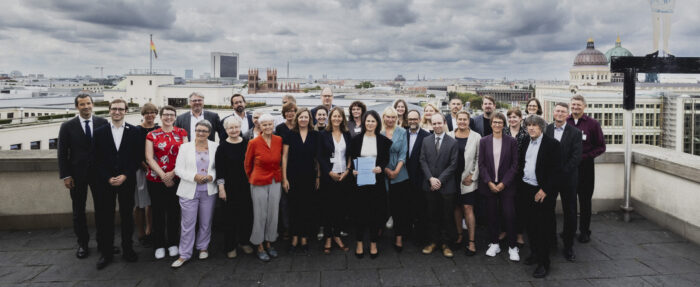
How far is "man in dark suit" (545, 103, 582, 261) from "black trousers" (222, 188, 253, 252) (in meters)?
3.41

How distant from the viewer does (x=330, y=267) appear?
4.33 metres

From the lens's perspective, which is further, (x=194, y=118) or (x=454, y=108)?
(x=454, y=108)

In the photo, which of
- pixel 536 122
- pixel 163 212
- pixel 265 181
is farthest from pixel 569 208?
pixel 163 212

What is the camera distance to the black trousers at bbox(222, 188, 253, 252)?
4.62 meters

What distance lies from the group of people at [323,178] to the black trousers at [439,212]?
0.05 ft

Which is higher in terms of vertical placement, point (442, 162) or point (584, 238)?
point (442, 162)

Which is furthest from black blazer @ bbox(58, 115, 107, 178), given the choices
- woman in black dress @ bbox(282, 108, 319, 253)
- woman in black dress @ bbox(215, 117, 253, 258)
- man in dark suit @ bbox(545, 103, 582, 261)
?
man in dark suit @ bbox(545, 103, 582, 261)

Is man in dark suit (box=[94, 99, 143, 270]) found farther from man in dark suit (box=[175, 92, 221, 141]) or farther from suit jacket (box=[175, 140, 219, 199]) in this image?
man in dark suit (box=[175, 92, 221, 141])

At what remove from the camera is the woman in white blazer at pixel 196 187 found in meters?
4.41

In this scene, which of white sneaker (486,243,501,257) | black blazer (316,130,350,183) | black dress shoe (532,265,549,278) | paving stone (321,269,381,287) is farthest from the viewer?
black blazer (316,130,350,183)

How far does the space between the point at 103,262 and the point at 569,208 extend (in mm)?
5197

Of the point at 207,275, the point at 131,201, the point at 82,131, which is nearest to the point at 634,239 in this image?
the point at 207,275

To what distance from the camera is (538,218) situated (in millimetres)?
4387

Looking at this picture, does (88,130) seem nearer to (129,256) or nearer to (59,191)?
(129,256)
